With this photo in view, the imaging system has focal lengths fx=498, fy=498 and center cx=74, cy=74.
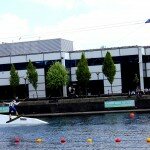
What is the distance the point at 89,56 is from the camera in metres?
102

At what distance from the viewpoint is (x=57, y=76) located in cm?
9544

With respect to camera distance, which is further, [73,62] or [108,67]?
[73,62]

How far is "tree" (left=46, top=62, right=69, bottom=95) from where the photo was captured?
9575 cm

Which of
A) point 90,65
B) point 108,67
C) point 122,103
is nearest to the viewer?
point 122,103

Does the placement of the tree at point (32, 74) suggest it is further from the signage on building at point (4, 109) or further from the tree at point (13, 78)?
the signage on building at point (4, 109)

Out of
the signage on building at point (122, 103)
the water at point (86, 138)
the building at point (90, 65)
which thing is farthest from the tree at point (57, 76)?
the water at point (86, 138)

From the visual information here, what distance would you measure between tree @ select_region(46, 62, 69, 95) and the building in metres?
4.09

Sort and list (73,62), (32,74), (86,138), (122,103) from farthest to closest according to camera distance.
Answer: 1. (73,62)
2. (32,74)
3. (122,103)
4. (86,138)

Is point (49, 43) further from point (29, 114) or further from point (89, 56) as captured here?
point (29, 114)

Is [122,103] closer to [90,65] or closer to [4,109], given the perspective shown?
[4,109]

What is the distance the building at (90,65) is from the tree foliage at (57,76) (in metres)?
4.12

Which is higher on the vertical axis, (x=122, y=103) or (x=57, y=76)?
(x=57, y=76)

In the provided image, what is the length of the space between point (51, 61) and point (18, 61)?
719 cm

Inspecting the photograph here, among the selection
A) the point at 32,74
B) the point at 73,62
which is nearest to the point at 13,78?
the point at 32,74
